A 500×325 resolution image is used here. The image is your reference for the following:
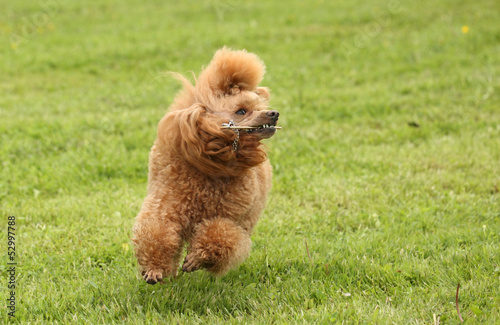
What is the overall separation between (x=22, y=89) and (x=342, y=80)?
6.17 metres

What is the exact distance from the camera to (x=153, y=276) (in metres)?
3.33

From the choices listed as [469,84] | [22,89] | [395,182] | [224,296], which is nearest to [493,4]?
[469,84]

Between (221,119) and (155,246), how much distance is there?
0.94 meters

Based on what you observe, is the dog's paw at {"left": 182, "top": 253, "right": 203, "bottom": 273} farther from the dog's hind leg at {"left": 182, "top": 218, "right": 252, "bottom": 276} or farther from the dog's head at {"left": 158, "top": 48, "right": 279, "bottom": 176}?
the dog's head at {"left": 158, "top": 48, "right": 279, "bottom": 176}

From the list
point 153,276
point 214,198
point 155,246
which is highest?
point 214,198

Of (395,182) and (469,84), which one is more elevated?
(469,84)

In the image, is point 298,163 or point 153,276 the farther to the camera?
point 298,163

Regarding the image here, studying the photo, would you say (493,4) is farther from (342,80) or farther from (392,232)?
(392,232)

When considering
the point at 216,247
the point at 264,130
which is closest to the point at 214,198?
the point at 216,247

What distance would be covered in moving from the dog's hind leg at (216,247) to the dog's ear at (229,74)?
0.93 meters

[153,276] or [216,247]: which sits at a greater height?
[216,247]

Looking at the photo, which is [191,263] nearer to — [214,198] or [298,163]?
[214,198]

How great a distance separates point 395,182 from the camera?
20.0 feet

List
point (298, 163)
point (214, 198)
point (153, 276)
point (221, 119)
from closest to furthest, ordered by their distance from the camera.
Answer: point (153, 276), point (221, 119), point (214, 198), point (298, 163)
